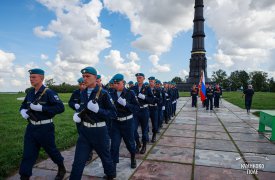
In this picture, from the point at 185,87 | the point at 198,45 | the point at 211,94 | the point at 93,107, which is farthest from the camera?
the point at 185,87

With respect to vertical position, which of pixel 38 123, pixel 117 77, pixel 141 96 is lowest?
pixel 38 123

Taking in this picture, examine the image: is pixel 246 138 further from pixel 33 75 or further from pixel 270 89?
pixel 270 89

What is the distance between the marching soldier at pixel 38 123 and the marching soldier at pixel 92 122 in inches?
27.7

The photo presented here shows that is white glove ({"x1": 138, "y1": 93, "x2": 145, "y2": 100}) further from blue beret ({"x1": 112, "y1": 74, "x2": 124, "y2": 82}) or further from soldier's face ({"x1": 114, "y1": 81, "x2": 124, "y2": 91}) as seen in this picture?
blue beret ({"x1": 112, "y1": 74, "x2": 124, "y2": 82})

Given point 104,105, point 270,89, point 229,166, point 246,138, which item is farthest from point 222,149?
point 270,89

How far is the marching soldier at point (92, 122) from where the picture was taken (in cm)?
353

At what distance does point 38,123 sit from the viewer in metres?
4.02

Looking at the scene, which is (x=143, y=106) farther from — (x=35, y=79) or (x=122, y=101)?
(x=35, y=79)

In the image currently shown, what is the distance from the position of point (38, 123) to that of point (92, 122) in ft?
3.53

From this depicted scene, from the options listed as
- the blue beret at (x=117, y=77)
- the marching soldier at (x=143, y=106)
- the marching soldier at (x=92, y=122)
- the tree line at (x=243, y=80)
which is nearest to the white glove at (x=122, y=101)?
the blue beret at (x=117, y=77)

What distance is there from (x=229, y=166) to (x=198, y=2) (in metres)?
44.4

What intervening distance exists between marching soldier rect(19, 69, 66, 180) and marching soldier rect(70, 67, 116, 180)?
704 mm

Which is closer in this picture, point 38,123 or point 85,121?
point 85,121

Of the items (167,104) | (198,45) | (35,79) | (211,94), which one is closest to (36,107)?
(35,79)
